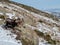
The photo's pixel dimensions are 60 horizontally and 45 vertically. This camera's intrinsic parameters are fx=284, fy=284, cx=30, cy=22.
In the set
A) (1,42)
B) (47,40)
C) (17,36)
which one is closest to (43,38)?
(47,40)

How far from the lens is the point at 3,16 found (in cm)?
2161

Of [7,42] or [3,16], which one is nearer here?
[7,42]

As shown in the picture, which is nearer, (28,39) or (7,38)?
(28,39)

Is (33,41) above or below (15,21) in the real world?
below

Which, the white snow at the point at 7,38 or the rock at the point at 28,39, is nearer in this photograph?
the rock at the point at 28,39

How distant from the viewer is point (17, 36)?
17.2 m

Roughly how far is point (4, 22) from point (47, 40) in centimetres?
323

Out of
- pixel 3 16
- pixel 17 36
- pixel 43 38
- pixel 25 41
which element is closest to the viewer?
pixel 25 41

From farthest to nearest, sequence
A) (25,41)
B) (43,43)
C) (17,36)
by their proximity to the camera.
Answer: (43,43) → (17,36) → (25,41)

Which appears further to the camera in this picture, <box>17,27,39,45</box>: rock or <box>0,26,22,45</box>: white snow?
<box>0,26,22,45</box>: white snow

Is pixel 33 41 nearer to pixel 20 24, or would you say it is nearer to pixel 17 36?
pixel 17 36

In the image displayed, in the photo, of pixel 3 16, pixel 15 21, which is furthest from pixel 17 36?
pixel 3 16

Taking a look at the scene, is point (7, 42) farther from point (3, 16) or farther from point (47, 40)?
point (3, 16)

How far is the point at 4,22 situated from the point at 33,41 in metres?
4.26
